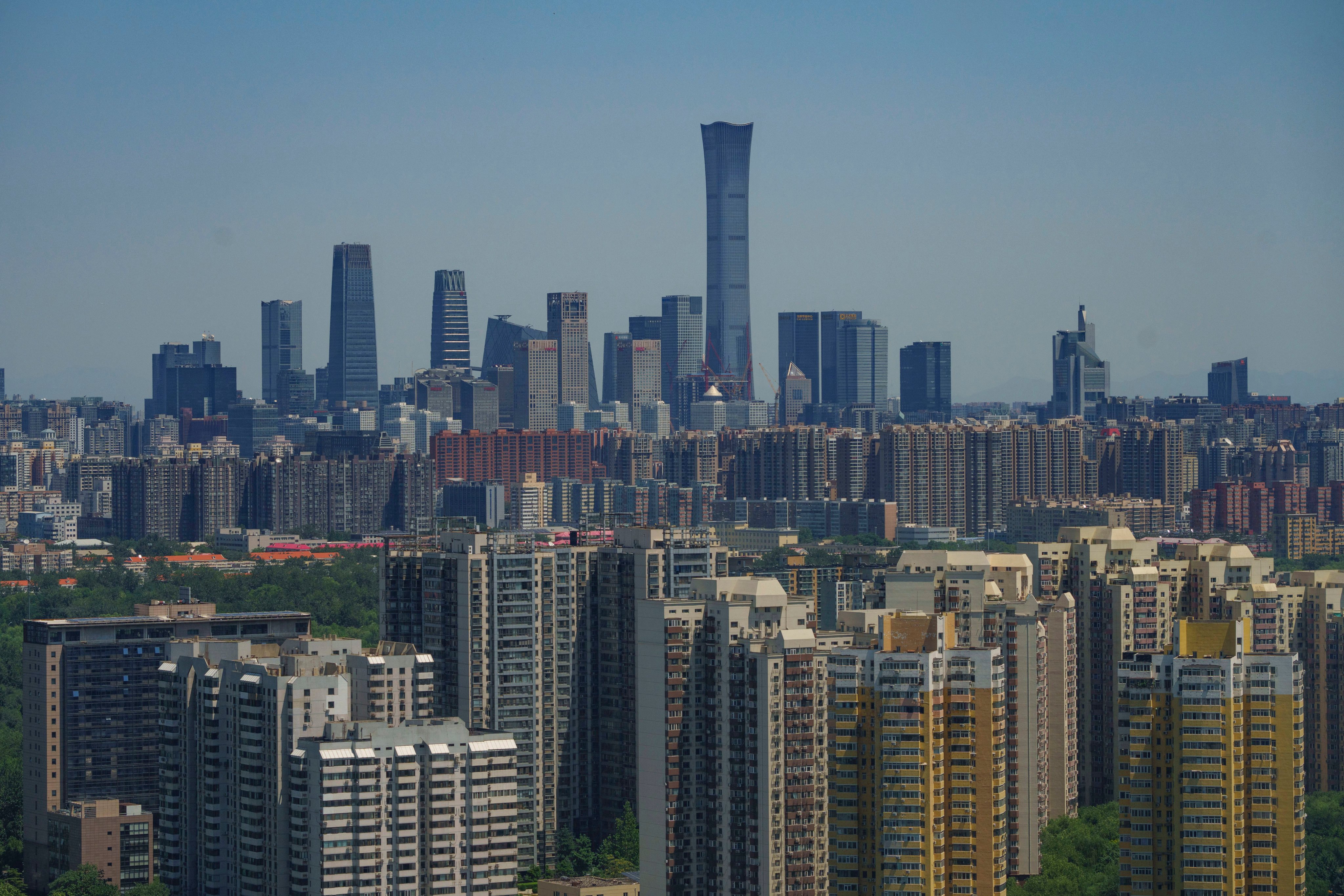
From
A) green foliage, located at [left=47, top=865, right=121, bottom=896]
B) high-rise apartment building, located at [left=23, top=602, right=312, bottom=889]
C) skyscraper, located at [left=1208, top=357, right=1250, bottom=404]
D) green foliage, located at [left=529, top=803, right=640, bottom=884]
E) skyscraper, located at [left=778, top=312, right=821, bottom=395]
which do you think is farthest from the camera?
skyscraper, located at [left=778, top=312, right=821, bottom=395]

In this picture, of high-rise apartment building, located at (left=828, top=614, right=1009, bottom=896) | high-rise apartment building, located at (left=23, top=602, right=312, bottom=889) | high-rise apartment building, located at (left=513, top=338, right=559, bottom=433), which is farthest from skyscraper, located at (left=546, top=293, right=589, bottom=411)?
high-rise apartment building, located at (left=828, top=614, right=1009, bottom=896)

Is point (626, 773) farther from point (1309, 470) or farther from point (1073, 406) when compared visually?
point (1073, 406)

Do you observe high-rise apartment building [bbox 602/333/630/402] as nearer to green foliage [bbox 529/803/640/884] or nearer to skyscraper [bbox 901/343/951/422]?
skyscraper [bbox 901/343/951/422]

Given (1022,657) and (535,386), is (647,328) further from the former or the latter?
(1022,657)

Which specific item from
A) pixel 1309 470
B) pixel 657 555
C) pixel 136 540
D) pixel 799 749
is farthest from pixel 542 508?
pixel 799 749

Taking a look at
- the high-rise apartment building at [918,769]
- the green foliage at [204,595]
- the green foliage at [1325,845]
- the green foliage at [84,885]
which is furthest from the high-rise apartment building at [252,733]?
the green foliage at [204,595]

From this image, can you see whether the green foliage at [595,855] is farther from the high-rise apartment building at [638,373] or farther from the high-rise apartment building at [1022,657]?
Result: the high-rise apartment building at [638,373]

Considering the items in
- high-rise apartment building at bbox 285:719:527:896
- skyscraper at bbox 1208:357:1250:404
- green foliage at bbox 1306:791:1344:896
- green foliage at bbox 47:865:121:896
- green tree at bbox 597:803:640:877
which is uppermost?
skyscraper at bbox 1208:357:1250:404
